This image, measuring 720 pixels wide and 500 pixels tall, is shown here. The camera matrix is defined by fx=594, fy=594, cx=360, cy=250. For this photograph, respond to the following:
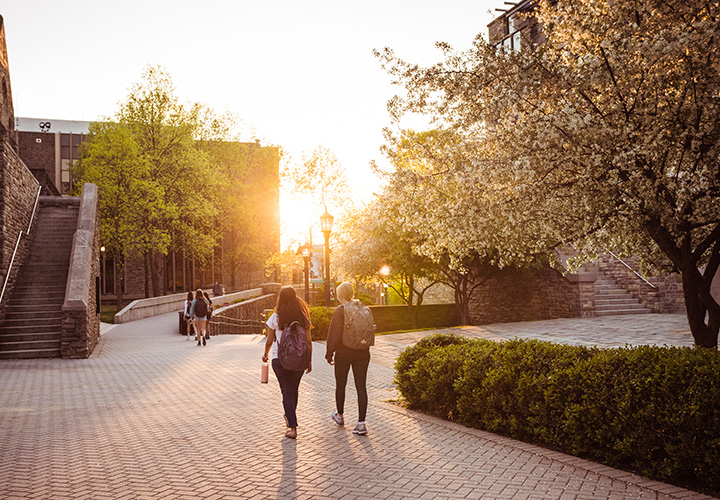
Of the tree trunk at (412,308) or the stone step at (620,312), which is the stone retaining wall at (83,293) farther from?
the stone step at (620,312)

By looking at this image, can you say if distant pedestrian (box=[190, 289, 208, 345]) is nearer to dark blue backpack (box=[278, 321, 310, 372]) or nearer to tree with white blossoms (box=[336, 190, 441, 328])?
tree with white blossoms (box=[336, 190, 441, 328])

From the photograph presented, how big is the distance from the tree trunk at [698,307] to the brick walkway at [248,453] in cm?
294

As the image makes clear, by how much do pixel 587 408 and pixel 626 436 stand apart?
46 centimetres

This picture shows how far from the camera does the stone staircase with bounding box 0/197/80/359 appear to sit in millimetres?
16161

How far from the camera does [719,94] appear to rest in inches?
260

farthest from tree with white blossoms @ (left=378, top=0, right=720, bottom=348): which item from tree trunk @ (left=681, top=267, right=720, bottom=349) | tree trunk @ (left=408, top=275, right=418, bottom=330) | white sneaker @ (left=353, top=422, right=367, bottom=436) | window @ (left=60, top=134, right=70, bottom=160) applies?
window @ (left=60, top=134, right=70, bottom=160)

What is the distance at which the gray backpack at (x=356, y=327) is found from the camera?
7340 mm

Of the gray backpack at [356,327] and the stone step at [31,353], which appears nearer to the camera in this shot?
the gray backpack at [356,327]

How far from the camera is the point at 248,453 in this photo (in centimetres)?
647

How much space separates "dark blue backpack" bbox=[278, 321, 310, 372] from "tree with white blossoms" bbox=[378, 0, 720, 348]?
10.1 feet

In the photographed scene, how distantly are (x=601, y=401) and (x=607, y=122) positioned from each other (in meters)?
3.12

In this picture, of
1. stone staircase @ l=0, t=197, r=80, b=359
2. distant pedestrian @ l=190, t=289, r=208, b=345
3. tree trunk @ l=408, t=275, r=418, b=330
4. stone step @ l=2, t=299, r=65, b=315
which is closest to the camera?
stone staircase @ l=0, t=197, r=80, b=359

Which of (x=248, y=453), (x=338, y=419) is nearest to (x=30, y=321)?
(x=338, y=419)

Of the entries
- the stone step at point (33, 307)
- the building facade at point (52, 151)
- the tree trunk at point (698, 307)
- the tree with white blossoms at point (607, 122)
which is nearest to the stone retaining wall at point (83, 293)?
the stone step at point (33, 307)
